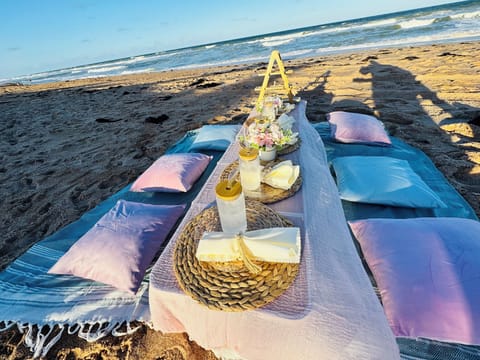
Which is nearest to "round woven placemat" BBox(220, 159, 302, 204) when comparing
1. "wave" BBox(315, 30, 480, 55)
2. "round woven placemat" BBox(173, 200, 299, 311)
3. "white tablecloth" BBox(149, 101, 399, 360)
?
"white tablecloth" BBox(149, 101, 399, 360)

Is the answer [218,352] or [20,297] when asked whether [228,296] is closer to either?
[218,352]

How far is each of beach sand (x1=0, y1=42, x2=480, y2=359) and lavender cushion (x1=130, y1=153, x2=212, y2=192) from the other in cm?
83

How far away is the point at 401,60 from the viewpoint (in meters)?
7.91

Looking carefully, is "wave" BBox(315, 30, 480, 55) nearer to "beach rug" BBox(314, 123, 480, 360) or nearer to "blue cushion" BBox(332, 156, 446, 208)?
"beach rug" BBox(314, 123, 480, 360)

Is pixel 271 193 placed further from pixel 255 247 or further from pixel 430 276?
pixel 430 276

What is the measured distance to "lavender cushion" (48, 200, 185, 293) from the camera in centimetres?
164

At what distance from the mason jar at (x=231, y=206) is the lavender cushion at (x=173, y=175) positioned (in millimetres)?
1447


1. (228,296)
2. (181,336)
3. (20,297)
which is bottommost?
(181,336)

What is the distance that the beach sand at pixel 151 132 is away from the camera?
2.34 m

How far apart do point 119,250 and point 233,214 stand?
40.1 inches

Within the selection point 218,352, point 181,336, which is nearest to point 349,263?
point 218,352

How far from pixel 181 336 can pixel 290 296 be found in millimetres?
884

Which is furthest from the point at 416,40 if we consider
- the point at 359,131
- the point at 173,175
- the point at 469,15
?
the point at 173,175

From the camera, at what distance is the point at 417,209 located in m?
2.04
